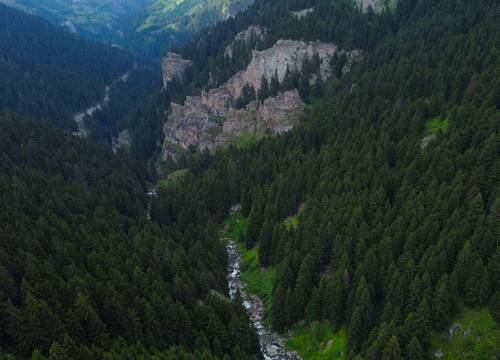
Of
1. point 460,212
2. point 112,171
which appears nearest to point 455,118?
point 460,212

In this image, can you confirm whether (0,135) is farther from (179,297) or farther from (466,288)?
(466,288)

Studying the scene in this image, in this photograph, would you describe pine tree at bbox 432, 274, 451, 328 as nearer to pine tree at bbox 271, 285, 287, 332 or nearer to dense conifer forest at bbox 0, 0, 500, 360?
dense conifer forest at bbox 0, 0, 500, 360

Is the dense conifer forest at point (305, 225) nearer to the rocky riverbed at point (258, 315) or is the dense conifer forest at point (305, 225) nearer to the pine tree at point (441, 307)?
the pine tree at point (441, 307)

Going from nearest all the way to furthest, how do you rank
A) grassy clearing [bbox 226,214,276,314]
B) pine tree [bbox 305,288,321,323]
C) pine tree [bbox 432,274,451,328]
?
1. pine tree [bbox 432,274,451,328]
2. pine tree [bbox 305,288,321,323]
3. grassy clearing [bbox 226,214,276,314]

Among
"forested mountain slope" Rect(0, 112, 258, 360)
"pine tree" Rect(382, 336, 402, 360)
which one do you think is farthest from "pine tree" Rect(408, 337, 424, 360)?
"forested mountain slope" Rect(0, 112, 258, 360)

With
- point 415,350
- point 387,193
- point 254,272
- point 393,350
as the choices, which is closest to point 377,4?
point 387,193

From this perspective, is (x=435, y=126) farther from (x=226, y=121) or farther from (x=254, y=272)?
(x=226, y=121)
